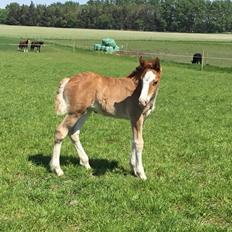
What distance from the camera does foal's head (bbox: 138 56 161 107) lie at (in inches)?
270

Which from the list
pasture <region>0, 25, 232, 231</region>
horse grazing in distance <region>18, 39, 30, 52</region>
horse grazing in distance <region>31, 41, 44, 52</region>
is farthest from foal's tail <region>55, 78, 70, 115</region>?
horse grazing in distance <region>18, 39, 30, 52</region>

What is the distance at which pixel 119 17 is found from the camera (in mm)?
173625

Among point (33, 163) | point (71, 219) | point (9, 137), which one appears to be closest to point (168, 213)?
point (71, 219)

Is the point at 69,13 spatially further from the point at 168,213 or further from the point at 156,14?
the point at 168,213

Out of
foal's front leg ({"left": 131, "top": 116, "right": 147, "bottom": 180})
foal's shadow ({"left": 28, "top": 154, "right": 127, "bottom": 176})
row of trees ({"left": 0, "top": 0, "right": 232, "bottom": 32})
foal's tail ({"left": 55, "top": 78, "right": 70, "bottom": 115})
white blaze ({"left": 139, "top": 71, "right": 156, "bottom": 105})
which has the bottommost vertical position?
foal's shadow ({"left": 28, "top": 154, "right": 127, "bottom": 176})

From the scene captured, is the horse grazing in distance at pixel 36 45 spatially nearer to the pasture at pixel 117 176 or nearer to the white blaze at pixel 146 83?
the pasture at pixel 117 176

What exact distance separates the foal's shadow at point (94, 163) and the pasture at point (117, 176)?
0.06ft

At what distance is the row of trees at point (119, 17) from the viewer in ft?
548

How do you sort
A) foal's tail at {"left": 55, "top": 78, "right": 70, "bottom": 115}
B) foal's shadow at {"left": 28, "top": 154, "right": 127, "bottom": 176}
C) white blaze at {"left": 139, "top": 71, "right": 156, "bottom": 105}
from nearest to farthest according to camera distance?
white blaze at {"left": 139, "top": 71, "right": 156, "bottom": 105} → foal's tail at {"left": 55, "top": 78, "right": 70, "bottom": 115} → foal's shadow at {"left": 28, "top": 154, "right": 127, "bottom": 176}

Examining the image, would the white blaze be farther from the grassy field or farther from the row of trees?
the row of trees

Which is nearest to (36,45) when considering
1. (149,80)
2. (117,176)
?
(117,176)

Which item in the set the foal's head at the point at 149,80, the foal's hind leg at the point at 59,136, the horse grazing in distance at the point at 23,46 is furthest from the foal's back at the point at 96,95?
the horse grazing in distance at the point at 23,46

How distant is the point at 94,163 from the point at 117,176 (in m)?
0.92

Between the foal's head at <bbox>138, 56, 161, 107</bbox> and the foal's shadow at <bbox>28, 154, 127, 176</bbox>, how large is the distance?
60.7 inches
